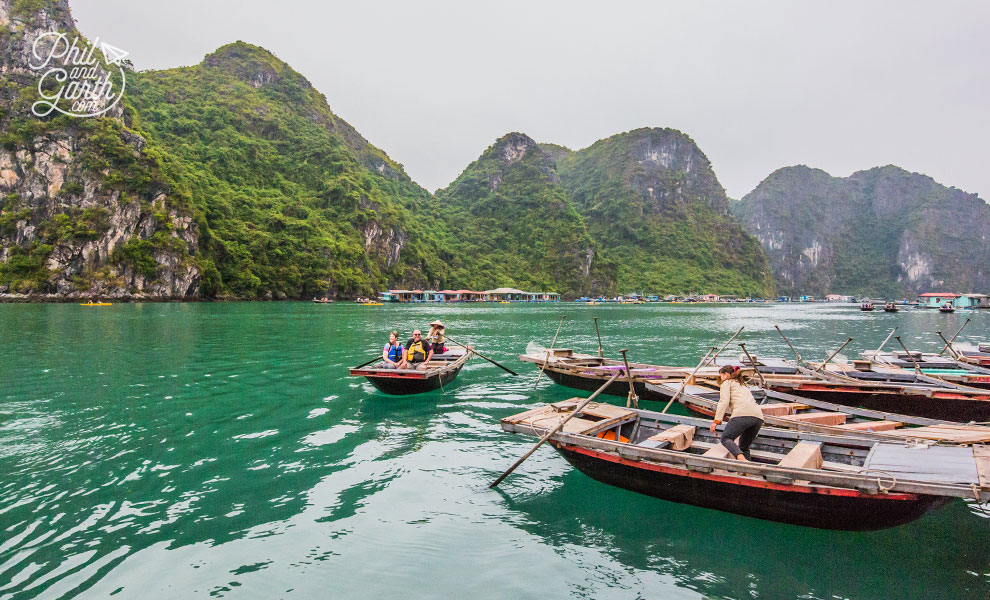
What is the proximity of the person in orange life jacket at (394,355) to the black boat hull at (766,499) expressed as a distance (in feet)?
23.8

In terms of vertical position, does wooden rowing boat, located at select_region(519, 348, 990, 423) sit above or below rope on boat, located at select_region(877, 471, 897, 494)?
below

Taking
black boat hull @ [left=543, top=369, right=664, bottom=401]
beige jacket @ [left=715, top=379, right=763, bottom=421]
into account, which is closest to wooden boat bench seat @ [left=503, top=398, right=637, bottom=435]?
beige jacket @ [left=715, top=379, right=763, bottom=421]

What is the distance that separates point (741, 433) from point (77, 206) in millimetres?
98398

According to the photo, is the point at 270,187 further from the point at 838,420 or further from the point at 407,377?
the point at 838,420

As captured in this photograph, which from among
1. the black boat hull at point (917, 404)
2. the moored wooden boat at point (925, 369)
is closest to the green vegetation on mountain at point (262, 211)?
the black boat hull at point (917, 404)

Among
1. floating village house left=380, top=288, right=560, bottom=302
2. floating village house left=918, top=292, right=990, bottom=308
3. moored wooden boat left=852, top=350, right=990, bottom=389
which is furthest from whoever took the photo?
floating village house left=380, top=288, right=560, bottom=302

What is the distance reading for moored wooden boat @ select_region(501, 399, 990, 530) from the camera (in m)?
4.89

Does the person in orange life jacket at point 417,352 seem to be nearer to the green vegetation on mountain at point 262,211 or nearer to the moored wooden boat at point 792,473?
the moored wooden boat at point 792,473

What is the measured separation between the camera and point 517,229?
562 feet

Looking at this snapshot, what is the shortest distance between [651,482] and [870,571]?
236 cm

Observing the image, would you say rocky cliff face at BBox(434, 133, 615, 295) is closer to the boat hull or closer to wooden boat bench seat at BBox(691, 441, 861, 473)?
the boat hull

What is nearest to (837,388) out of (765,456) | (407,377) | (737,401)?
(765,456)

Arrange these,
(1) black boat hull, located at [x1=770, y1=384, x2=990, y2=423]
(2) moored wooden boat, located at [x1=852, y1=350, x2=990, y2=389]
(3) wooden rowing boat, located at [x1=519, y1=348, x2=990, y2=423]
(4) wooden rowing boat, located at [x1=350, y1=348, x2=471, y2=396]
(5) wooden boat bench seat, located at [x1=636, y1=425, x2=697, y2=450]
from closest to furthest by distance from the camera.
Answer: (5) wooden boat bench seat, located at [x1=636, y1=425, x2=697, y2=450], (1) black boat hull, located at [x1=770, y1=384, x2=990, y2=423], (3) wooden rowing boat, located at [x1=519, y1=348, x2=990, y2=423], (4) wooden rowing boat, located at [x1=350, y1=348, x2=471, y2=396], (2) moored wooden boat, located at [x1=852, y1=350, x2=990, y2=389]

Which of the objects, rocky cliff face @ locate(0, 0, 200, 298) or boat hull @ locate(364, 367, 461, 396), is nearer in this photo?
boat hull @ locate(364, 367, 461, 396)
